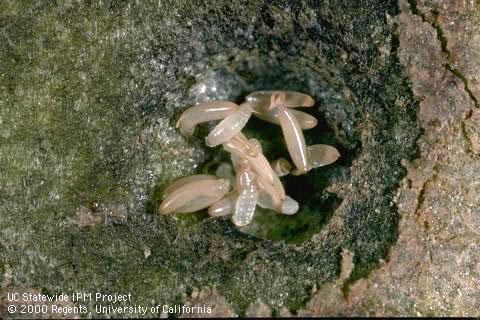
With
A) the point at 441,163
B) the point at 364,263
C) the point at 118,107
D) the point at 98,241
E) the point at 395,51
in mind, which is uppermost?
the point at 395,51

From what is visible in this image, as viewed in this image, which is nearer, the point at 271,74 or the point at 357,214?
the point at 357,214

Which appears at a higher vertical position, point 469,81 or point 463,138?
point 469,81

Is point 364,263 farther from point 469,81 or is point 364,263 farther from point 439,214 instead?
point 469,81

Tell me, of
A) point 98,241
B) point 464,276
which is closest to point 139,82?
point 98,241

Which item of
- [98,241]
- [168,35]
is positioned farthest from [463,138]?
[98,241]

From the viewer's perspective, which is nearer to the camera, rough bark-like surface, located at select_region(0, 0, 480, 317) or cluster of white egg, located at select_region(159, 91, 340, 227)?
rough bark-like surface, located at select_region(0, 0, 480, 317)

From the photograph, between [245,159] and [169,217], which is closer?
[169,217]

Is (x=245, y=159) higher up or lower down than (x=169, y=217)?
higher up

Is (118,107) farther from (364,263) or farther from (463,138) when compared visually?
(463,138)

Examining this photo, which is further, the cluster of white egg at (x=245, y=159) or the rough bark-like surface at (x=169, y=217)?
the cluster of white egg at (x=245, y=159)
